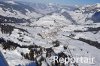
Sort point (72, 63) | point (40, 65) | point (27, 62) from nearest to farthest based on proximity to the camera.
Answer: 1. point (27, 62)
2. point (40, 65)
3. point (72, 63)

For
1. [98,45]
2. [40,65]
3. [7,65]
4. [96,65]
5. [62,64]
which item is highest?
[7,65]

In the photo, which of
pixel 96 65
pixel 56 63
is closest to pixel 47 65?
pixel 56 63

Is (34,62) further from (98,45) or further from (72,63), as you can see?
(98,45)

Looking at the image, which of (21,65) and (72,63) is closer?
(21,65)

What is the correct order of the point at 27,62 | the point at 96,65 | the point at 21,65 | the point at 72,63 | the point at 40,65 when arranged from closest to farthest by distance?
1. the point at 21,65
2. the point at 27,62
3. the point at 40,65
4. the point at 72,63
5. the point at 96,65

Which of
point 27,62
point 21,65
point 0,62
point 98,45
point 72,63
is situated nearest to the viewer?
point 0,62

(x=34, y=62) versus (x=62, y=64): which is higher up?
(x=34, y=62)

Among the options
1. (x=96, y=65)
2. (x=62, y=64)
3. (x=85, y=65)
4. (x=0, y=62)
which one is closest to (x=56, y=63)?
(x=62, y=64)

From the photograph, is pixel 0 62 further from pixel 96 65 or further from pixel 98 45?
pixel 98 45

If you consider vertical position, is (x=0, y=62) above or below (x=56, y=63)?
above
